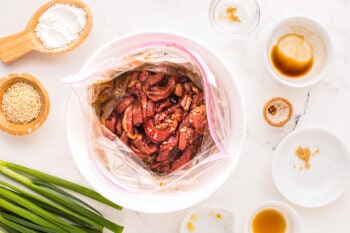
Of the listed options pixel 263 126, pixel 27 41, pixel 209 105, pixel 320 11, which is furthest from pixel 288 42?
pixel 27 41

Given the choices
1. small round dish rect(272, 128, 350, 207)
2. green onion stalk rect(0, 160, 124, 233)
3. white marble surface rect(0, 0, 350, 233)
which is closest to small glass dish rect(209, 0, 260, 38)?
white marble surface rect(0, 0, 350, 233)

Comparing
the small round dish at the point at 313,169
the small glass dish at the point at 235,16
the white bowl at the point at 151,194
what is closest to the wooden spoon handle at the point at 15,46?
the white bowl at the point at 151,194

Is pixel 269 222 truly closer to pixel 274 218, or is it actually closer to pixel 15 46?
pixel 274 218

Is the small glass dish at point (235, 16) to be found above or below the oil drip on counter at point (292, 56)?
above

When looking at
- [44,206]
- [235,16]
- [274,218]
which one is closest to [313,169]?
[274,218]

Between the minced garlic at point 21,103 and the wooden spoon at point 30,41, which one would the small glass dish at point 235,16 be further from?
the minced garlic at point 21,103

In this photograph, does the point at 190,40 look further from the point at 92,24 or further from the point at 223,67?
the point at 92,24
